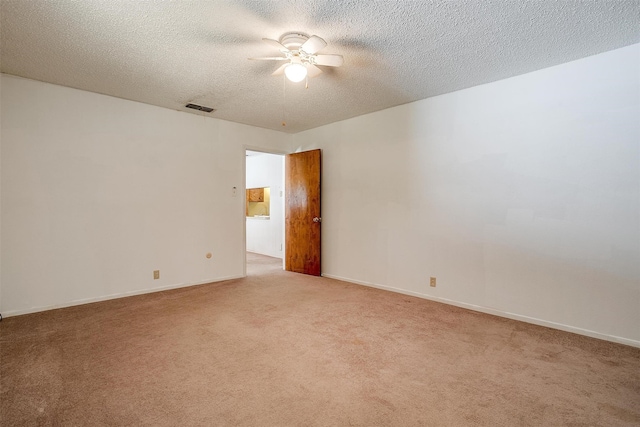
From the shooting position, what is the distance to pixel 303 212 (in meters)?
5.32

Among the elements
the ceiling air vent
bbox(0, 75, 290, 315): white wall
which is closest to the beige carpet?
bbox(0, 75, 290, 315): white wall

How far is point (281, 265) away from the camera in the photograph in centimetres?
605

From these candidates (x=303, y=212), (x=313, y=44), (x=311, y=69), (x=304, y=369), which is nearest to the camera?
(x=304, y=369)

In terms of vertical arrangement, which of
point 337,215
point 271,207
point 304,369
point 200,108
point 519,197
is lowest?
point 304,369

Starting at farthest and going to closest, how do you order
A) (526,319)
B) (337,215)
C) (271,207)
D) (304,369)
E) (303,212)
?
(271,207) < (303,212) < (337,215) < (526,319) < (304,369)

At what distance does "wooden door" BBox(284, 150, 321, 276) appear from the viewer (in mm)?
5105

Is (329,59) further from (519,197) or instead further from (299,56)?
(519,197)

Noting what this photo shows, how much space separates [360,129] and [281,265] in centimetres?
311


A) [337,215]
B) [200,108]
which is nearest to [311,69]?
[200,108]

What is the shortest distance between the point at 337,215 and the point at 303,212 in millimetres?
702

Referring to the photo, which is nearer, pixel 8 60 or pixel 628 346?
pixel 628 346

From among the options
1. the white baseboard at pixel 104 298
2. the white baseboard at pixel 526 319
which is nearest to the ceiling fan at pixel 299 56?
the white baseboard at pixel 526 319

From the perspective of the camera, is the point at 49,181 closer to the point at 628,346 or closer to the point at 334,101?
the point at 334,101

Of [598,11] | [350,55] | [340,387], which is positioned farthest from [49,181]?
[598,11]
